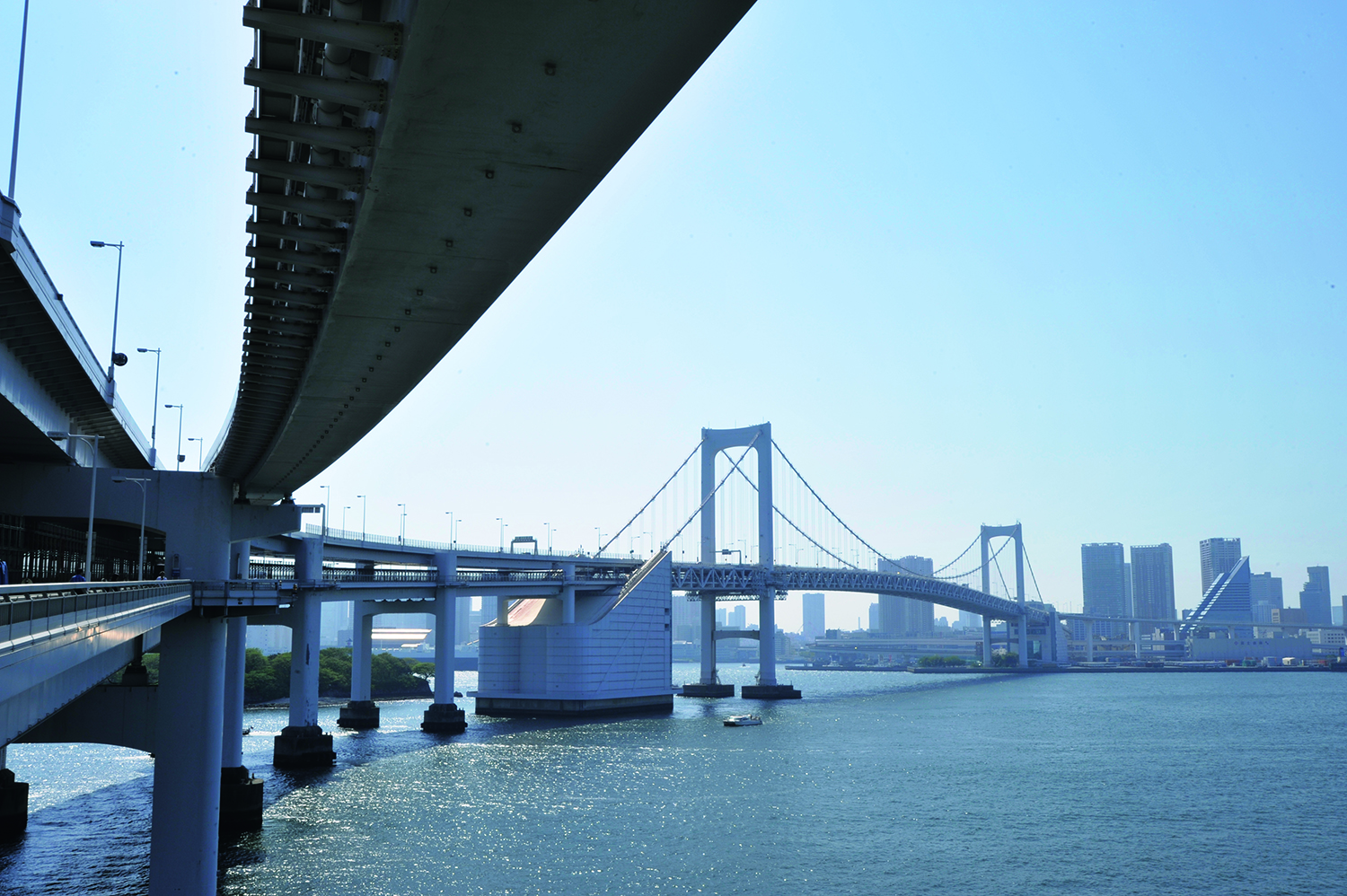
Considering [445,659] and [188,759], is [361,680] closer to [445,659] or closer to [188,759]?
[445,659]

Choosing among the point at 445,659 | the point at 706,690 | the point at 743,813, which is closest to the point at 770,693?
the point at 706,690

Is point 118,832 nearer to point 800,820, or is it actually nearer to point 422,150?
point 800,820

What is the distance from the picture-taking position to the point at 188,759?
23.8m

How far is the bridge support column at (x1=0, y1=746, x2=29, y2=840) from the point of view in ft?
107

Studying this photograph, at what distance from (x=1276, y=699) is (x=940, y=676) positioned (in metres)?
63.4

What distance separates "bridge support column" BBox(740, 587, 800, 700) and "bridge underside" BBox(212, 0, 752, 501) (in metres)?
91.5

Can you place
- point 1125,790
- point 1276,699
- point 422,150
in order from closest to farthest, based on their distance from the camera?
point 422,150
point 1125,790
point 1276,699

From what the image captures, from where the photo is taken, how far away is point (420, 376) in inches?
685

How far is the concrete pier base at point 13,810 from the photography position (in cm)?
3272

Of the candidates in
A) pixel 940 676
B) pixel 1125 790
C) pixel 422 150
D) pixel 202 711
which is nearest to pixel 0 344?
pixel 202 711

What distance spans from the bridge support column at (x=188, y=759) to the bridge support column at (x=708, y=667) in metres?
86.1

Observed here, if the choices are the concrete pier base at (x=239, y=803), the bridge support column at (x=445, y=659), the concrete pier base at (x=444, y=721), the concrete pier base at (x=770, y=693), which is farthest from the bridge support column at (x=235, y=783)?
the concrete pier base at (x=770, y=693)

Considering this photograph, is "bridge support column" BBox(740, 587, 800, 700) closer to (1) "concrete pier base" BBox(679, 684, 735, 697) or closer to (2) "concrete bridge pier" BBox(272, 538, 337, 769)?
(1) "concrete pier base" BBox(679, 684, 735, 697)

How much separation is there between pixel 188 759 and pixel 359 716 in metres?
47.2
